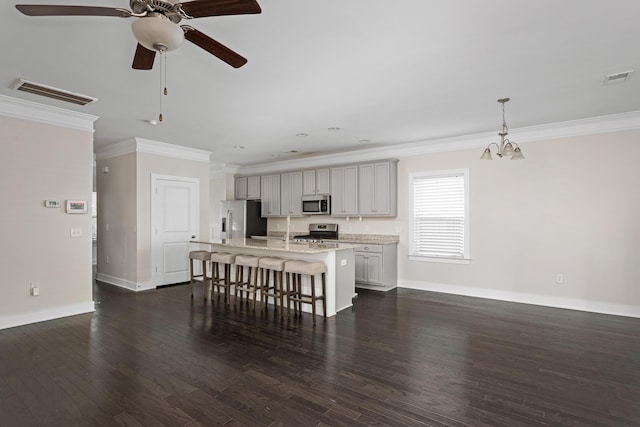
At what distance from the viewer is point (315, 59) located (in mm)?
2824

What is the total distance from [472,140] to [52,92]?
227 inches

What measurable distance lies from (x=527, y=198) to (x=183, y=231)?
6021mm

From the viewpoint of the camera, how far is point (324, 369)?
110 inches

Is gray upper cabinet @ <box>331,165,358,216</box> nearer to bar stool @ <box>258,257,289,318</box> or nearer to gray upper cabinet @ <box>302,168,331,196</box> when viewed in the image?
gray upper cabinet @ <box>302,168,331,196</box>

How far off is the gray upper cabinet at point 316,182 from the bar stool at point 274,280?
2463mm

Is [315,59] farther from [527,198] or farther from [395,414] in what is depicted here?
[527,198]

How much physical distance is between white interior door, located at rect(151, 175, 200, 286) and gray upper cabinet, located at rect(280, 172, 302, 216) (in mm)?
1860

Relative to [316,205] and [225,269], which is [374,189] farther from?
[225,269]

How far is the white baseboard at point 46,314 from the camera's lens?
390 cm

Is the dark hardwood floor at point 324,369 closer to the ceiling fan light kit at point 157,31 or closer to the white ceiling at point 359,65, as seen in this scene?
the ceiling fan light kit at point 157,31

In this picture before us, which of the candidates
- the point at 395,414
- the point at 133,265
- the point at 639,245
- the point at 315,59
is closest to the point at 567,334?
the point at 639,245

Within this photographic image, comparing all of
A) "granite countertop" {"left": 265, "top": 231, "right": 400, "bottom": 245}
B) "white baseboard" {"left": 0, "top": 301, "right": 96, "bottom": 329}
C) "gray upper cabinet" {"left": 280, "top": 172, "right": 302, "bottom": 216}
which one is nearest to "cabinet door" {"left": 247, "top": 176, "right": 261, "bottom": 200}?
"gray upper cabinet" {"left": 280, "top": 172, "right": 302, "bottom": 216}

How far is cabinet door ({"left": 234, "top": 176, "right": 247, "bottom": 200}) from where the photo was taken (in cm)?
829

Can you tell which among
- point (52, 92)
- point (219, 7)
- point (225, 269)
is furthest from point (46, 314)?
point (219, 7)
